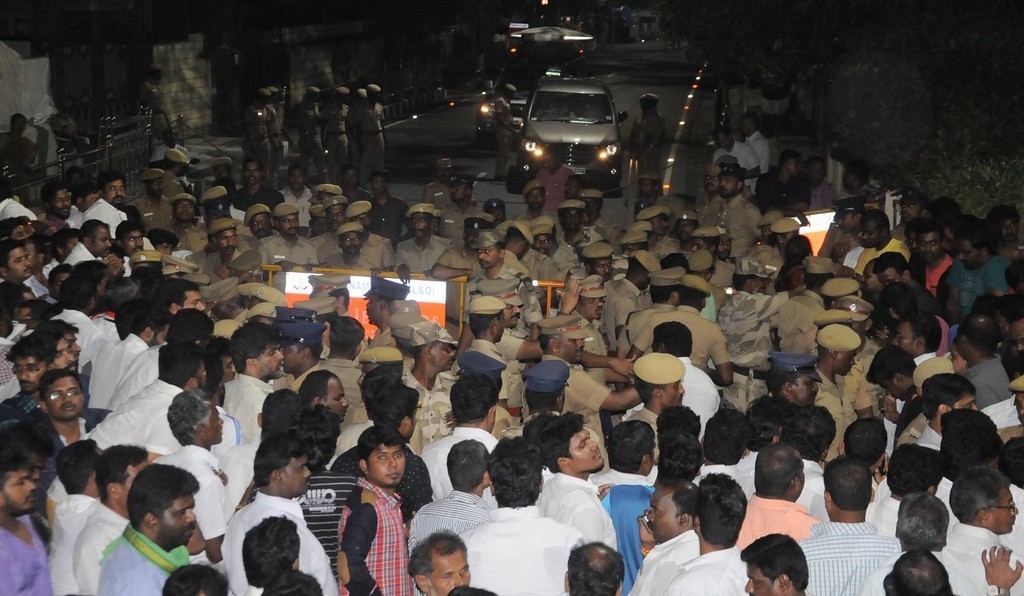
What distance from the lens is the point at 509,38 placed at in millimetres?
56562

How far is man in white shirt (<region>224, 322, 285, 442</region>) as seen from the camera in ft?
25.6

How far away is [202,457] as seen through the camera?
6441mm

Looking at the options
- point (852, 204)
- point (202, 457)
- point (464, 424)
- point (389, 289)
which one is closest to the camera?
point (202, 457)

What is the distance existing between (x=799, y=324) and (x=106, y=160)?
42.3ft

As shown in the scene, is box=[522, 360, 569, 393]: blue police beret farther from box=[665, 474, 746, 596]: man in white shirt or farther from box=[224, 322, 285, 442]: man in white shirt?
box=[665, 474, 746, 596]: man in white shirt

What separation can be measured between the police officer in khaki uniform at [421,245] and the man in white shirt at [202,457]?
564cm

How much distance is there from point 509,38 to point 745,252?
44822 mm

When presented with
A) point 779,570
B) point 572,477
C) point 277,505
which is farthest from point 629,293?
point 779,570

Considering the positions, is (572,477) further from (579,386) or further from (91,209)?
(91,209)

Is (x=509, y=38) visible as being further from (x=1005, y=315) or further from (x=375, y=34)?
(x=1005, y=315)

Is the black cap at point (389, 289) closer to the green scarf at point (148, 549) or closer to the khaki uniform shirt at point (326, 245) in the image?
the khaki uniform shirt at point (326, 245)

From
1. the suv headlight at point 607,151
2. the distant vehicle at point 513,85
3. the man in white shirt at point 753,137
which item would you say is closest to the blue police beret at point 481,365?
the man in white shirt at point 753,137

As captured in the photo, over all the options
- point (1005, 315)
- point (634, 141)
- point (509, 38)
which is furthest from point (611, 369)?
point (509, 38)

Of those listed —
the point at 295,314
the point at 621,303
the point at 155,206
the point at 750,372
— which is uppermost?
the point at 295,314
